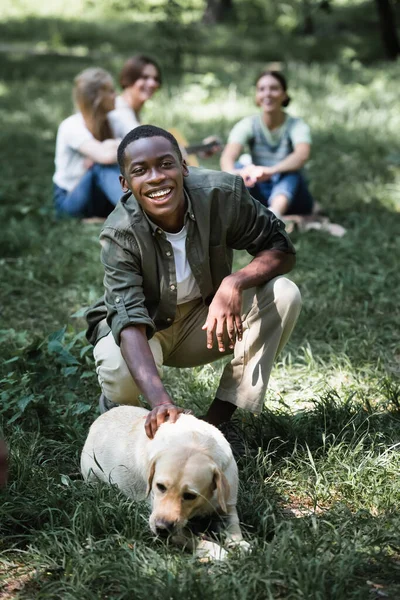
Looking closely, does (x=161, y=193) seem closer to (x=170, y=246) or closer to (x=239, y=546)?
(x=170, y=246)

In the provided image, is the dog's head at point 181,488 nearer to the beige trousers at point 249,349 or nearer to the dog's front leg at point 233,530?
the dog's front leg at point 233,530

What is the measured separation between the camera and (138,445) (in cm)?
305

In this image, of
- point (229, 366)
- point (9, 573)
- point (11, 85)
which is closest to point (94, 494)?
point (9, 573)

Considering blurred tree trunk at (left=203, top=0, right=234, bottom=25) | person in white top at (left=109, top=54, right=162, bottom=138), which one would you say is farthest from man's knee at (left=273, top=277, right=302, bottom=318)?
blurred tree trunk at (left=203, top=0, right=234, bottom=25)

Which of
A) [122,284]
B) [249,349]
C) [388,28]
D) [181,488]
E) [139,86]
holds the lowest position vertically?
[181,488]

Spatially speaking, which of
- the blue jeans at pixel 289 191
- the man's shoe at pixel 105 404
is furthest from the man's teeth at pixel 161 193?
the blue jeans at pixel 289 191

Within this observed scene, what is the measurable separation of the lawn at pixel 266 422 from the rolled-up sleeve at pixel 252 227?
76cm

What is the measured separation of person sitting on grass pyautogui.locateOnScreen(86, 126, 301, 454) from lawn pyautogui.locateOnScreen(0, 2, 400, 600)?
1.21 ft

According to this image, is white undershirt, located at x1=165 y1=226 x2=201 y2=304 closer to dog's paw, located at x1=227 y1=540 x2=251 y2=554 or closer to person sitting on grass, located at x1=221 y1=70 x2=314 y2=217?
dog's paw, located at x1=227 y1=540 x2=251 y2=554

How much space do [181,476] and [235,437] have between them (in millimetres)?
958

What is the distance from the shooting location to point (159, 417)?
2.88 metres

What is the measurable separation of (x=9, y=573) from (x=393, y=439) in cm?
166

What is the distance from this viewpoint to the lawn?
262cm

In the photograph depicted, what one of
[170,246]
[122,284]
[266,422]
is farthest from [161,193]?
[266,422]
